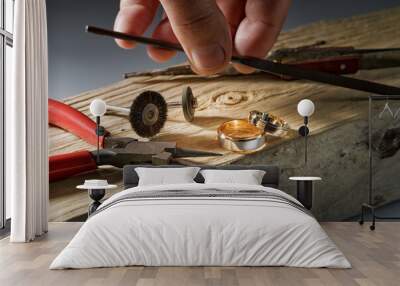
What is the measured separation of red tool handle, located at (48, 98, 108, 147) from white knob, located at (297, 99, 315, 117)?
2.12 m

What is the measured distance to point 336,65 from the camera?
5.39 metres

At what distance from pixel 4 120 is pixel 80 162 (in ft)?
3.03

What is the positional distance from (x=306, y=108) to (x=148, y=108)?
5.27 feet

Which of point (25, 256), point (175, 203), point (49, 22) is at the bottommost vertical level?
point (25, 256)

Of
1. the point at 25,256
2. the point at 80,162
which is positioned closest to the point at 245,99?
the point at 80,162

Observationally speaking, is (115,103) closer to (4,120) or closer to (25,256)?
(4,120)

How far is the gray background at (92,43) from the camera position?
5699mm

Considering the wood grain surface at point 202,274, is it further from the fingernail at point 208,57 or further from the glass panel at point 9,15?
the fingernail at point 208,57

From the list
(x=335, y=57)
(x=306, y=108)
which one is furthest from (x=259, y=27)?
(x=335, y=57)

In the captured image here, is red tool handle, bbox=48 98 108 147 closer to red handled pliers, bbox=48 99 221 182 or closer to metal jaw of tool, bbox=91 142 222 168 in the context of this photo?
red handled pliers, bbox=48 99 221 182

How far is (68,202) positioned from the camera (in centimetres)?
Answer: 579

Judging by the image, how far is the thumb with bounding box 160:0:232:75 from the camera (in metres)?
0.69

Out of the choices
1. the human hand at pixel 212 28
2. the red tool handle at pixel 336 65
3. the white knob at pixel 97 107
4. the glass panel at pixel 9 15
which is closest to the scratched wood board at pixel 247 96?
the white knob at pixel 97 107

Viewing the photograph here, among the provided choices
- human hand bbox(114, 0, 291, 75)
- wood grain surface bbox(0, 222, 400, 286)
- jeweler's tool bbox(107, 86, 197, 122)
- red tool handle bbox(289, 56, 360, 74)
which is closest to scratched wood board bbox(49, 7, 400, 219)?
jeweler's tool bbox(107, 86, 197, 122)
